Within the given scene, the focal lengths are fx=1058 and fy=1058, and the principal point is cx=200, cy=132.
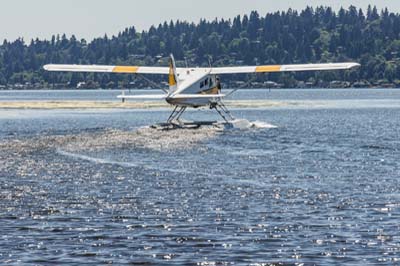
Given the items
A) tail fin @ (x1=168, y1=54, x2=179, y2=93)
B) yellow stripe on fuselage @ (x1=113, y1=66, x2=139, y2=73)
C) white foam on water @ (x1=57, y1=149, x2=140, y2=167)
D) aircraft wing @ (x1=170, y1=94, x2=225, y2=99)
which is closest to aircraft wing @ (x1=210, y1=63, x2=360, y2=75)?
aircraft wing @ (x1=170, y1=94, x2=225, y2=99)

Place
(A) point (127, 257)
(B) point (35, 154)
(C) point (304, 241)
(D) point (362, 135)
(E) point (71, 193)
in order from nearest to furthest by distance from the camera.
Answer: (A) point (127, 257), (C) point (304, 241), (E) point (71, 193), (B) point (35, 154), (D) point (362, 135)

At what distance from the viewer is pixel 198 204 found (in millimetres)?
27203

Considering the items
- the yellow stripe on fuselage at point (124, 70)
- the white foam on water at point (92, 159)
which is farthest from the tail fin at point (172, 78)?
the white foam on water at point (92, 159)

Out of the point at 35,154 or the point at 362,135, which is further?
the point at 362,135

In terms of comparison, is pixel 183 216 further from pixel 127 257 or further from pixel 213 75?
pixel 213 75

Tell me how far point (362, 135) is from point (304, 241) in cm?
4135

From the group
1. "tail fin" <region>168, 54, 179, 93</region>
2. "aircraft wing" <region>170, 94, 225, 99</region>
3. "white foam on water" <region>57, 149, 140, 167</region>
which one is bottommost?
"white foam on water" <region>57, 149, 140, 167</region>

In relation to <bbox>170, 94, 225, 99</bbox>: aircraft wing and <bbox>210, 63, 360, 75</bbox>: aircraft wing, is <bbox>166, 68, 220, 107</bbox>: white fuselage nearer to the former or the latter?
<bbox>170, 94, 225, 99</bbox>: aircraft wing

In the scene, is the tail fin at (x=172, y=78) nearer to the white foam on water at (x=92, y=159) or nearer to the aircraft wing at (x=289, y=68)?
the aircraft wing at (x=289, y=68)

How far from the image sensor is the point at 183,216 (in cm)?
2502

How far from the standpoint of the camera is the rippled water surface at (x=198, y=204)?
2064cm

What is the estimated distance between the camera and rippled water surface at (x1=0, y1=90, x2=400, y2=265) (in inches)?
813

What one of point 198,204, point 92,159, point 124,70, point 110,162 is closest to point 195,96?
point 124,70

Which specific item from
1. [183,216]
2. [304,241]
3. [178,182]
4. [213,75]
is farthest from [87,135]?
[304,241]
